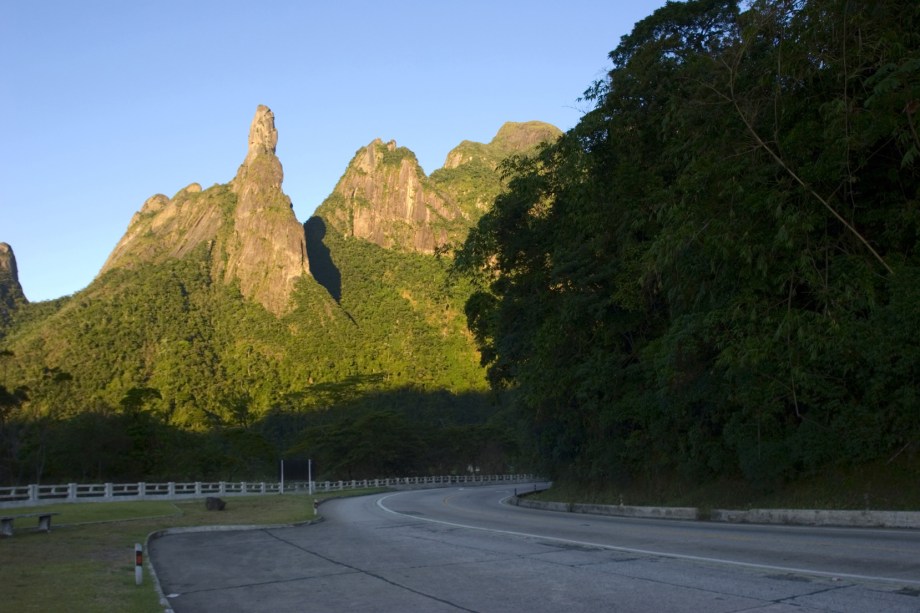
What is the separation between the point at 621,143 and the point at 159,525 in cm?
1793

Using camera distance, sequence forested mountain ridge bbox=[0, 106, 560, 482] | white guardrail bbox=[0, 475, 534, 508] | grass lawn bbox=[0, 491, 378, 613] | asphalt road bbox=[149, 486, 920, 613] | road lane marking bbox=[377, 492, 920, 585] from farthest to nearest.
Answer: forested mountain ridge bbox=[0, 106, 560, 482] < white guardrail bbox=[0, 475, 534, 508] < grass lawn bbox=[0, 491, 378, 613] < road lane marking bbox=[377, 492, 920, 585] < asphalt road bbox=[149, 486, 920, 613]

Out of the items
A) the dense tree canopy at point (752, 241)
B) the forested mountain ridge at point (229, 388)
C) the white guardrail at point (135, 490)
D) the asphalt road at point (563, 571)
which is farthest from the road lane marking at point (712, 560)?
the white guardrail at point (135, 490)

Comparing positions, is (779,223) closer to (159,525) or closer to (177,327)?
(159,525)

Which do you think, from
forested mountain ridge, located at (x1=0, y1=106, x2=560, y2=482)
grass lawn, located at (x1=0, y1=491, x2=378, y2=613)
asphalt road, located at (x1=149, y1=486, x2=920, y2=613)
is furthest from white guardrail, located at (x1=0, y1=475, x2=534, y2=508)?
asphalt road, located at (x1=149, y1=486, x2=920, y2=613)

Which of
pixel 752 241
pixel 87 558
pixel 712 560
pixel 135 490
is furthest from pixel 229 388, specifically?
pixel 712 560

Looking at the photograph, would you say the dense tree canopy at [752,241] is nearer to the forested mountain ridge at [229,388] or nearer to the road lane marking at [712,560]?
the road lane marking at [712,560]

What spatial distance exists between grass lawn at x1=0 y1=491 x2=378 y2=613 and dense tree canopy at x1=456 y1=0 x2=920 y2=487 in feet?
39.9

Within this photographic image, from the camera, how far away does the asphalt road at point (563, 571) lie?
26.6ft

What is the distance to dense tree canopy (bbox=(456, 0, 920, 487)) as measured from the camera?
15719 mm

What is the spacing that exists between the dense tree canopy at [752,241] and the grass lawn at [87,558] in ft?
39.9

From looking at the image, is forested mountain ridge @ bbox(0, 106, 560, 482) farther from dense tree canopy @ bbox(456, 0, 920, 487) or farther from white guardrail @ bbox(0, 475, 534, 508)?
white guardrail @ bbox(0, 475, 534, 508)

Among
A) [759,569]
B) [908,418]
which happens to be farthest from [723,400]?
[759,569]

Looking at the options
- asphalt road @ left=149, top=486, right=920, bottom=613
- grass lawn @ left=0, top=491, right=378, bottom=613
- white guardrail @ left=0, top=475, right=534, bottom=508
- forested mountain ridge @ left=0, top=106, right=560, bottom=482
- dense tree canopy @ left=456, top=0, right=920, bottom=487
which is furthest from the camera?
forested mountain ridge @ left=0, top=106, right=560, bottom=482

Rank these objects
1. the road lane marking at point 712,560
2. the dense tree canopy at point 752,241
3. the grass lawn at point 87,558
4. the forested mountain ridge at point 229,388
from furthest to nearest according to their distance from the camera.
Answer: the forested mountain ridge at point 229,388
the dense tree canopy at point 752,241
the grass lawn at point 87,558
the road lane marking at point 712,560
